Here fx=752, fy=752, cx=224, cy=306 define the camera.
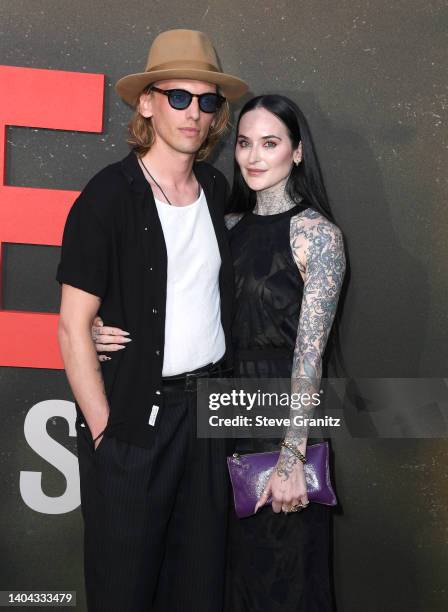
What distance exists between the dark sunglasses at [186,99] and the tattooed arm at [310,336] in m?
0.53

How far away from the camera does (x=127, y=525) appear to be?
7.51 ft

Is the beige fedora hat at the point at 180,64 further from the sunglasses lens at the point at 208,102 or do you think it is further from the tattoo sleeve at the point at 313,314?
the tattoo sleeve at the point at 313,314

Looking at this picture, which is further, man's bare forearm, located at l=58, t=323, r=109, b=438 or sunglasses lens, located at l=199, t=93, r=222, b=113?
sunglasses lens, located at l=199, t=93, r=222, b=113

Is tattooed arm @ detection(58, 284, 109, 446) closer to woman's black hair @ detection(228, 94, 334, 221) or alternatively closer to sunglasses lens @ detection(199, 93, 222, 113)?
sunglasses lens @ detection(199, 93, 222, 113)

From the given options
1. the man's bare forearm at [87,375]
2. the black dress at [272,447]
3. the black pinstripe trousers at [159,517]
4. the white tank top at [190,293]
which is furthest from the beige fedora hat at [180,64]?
the black pinstripe trousers at [159,517]

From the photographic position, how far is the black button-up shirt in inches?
87.7

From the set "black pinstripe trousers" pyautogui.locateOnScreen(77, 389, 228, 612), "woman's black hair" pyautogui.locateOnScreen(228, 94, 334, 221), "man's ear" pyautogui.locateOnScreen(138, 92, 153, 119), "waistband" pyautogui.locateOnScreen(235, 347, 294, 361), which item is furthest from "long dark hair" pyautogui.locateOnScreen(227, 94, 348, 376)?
"black pinstripe trousers" pyautogui.locateOnScreen(77, 389, 228, 612)

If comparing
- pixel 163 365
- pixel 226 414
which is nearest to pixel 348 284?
pixel 226 414

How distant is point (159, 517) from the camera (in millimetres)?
2328

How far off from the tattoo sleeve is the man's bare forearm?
595 mm

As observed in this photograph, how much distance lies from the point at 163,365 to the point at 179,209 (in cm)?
50

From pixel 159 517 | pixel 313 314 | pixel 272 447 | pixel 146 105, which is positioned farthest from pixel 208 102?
pixel 159 517

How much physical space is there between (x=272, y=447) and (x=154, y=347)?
1.84 feet

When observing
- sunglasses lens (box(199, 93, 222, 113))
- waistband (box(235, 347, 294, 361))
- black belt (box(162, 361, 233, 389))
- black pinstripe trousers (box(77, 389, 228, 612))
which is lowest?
black pinstripe trousers (box(77, 389, 228, 612))
